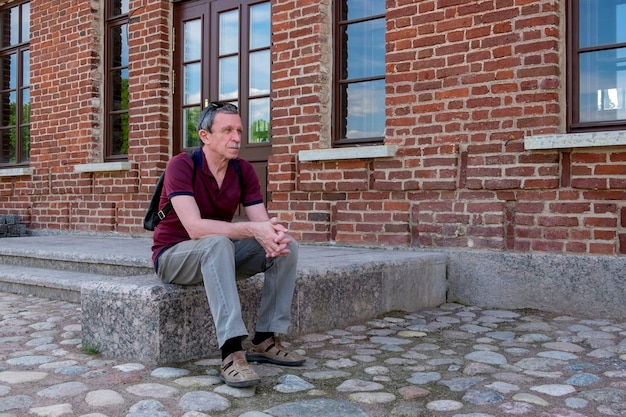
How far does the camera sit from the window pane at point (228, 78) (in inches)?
271

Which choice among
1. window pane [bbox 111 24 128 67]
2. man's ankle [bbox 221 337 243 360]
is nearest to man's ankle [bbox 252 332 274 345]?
man's ankle [bbox 221 337 243 360]

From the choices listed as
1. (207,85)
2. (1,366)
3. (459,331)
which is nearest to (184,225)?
(1,366)

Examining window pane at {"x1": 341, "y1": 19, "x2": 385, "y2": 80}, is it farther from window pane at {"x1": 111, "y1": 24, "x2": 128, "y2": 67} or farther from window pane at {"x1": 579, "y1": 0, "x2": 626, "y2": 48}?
window pane at {"x1": 111, "y1": 24, "x2": 128, "y2": 67}

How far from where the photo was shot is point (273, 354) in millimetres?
3229

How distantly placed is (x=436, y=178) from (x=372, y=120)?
0.95 meters

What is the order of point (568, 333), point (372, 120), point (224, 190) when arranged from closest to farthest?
point (224, 190) < point (568, 333) < point (372, 120)

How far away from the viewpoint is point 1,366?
10.3 ft

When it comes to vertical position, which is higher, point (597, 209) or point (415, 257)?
point (597, 209)

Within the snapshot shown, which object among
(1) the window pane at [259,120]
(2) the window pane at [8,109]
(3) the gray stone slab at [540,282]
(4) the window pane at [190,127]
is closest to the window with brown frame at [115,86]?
(4) the window pane at [190,127]

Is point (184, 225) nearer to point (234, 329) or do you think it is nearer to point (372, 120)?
point (234, 329)

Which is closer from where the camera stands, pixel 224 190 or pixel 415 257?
pixel 224 190

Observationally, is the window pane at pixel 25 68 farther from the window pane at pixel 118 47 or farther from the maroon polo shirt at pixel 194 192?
the maroon polo shirt at pixel 194 192

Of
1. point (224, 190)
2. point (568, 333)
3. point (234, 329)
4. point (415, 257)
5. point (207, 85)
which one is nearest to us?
point (234, 329)

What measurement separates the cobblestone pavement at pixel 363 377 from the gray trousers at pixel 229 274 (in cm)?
25
